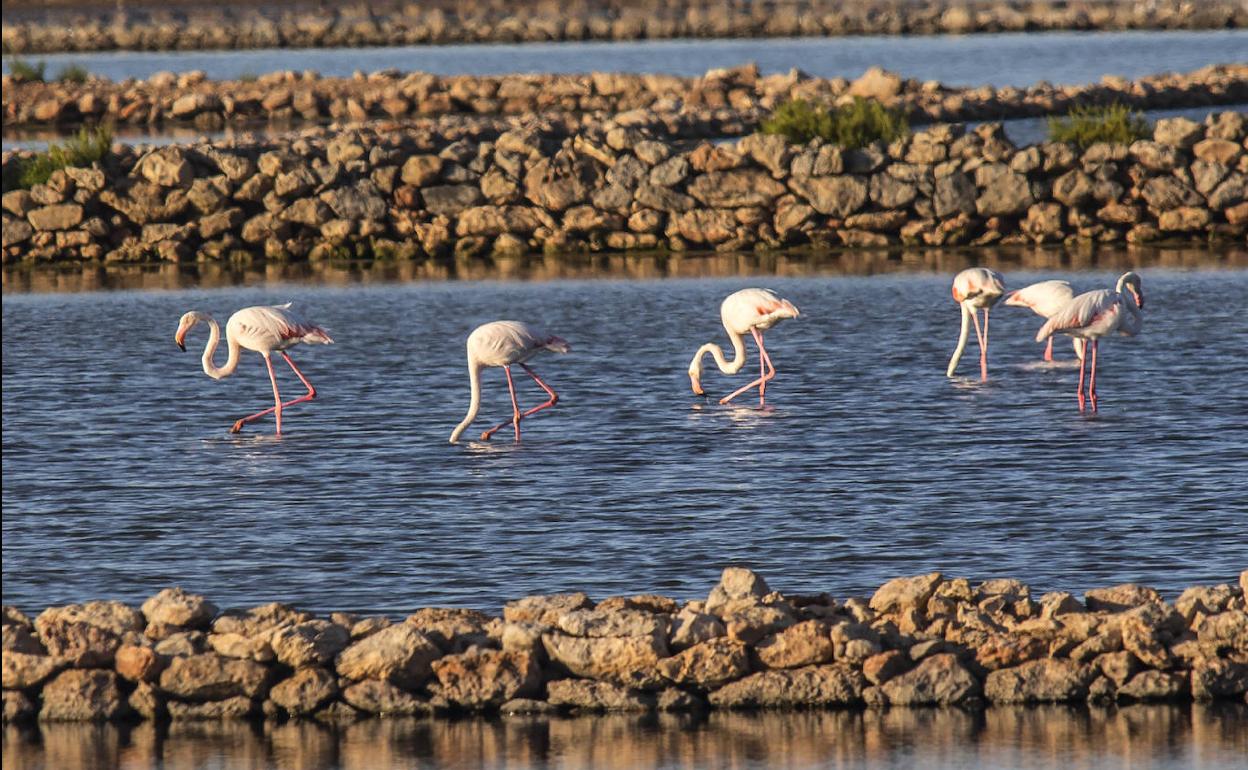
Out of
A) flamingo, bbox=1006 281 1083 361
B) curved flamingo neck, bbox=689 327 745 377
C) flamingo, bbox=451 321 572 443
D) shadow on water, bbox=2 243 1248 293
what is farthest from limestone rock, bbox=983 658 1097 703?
shadow on water, bbox=2 243 1248 293

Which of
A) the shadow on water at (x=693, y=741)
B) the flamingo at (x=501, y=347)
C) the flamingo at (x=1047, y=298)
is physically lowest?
the shadow on water at (x=693, y=741)

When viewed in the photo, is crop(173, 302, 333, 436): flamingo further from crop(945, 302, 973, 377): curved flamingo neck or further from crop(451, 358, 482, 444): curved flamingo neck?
crop(945, 302, 973, 377): curved flamingo neck

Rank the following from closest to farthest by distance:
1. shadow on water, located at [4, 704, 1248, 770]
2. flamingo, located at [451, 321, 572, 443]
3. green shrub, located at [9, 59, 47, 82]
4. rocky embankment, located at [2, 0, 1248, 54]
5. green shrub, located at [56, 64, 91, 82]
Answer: shadow on water, located at [4, 704, 1248, 770], flamingo, located at [451, 321, 572, 443], green shrub, located at [9, 59, 47, 82], green shrub, located at [56, 64, 91, 82], rocky embankment, located at [2, 0, 1248, 54]

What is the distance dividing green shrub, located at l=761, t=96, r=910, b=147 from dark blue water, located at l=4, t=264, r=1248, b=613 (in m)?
5.09

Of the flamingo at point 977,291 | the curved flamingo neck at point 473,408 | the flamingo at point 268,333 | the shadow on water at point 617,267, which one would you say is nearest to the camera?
the curved flamingo neck at point 473,408

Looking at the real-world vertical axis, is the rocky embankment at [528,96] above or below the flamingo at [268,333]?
above

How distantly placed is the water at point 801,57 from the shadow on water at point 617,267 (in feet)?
89.6

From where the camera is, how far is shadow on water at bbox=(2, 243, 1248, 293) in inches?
1003

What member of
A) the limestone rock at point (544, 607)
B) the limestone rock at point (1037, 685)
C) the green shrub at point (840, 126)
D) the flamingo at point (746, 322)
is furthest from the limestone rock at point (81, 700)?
the green shrub at point (840, 126)

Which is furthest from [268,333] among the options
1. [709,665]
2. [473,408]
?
[709,665]

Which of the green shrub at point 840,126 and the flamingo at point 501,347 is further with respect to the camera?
the green shrub at point 840,126

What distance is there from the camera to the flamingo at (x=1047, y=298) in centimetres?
Answer: 1834

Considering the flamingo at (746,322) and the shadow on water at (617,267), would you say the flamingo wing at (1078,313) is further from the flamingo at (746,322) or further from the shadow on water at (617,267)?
the shadow on water at (617,267)

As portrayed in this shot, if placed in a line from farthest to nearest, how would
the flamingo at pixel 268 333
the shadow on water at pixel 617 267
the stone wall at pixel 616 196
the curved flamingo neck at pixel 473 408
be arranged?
the stone wall at pixel 616 196 → the shadow on water at pixel 617 267 → the flamingo at pixel 268 333 → the curved flamingo neck at pixel 473 408
